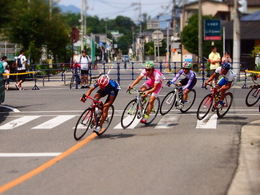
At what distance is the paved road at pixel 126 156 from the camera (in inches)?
294

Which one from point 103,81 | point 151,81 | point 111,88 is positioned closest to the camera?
point 103,81

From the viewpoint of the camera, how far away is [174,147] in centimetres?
1070

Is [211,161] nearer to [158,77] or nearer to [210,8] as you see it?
[158,77]

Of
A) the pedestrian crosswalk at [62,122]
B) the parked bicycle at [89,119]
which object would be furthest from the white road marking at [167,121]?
the parked bicycle at [89,119]

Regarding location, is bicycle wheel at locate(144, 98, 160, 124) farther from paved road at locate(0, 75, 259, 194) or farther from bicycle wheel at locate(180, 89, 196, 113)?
bicycle wheel at locate(180, 89, 196, 113)

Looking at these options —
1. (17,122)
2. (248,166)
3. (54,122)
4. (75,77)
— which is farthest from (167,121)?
(75,77)

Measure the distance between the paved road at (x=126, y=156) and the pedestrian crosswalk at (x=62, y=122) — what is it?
0.09 ft

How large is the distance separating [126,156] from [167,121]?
5210 mm

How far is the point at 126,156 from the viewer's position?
384 inches

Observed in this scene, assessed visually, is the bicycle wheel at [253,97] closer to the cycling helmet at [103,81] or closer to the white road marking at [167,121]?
the white road marking at [167,121]

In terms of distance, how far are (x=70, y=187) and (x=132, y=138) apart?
4.64 metres

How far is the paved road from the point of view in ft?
24.5

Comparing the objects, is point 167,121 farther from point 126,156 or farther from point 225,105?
point 126,156

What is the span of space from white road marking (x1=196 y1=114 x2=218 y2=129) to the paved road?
175mm
